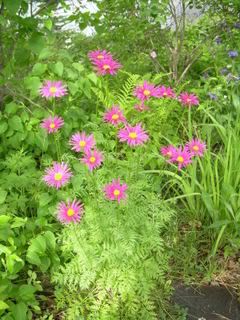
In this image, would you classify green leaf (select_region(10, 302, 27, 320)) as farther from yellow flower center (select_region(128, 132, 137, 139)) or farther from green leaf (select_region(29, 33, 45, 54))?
green leaf (select_region(29, 33, 45, 54))

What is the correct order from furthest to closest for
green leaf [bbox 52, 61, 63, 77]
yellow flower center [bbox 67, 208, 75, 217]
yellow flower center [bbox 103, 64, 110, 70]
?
green leaf [bbox 52, 61, 63, 77]
yellow flower center [bbox 103, 64, 110, 70]
yellow flower center [bbox 67, 208, 75, 217]

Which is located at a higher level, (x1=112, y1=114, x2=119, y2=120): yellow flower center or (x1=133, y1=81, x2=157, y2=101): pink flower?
(x1=133, y1=81, x2=157, y2=101): pink flower

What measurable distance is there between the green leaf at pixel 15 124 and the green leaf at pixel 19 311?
0.87m

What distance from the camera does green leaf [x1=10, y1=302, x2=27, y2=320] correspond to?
1.81 meters

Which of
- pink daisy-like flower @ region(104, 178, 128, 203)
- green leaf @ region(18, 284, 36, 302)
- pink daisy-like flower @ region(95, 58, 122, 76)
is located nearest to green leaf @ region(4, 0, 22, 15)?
pink daisy-like flower @ region(95, 58, 122, 76)

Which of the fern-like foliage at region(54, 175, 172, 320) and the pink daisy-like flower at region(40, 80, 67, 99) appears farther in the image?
the pink daisy-like flower at region(40, 80, 67, 99)

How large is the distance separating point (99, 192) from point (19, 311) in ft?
1.88

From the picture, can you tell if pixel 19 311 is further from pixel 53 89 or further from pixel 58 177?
pixel 53 89

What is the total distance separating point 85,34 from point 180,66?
1.18 meters

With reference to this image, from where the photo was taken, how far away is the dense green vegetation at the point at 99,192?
6.10 feet

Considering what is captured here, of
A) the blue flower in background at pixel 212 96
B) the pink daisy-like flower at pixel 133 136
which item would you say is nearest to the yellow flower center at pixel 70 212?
the pink daisy-like flower at pixel 133 136

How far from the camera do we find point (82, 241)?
6.19ft

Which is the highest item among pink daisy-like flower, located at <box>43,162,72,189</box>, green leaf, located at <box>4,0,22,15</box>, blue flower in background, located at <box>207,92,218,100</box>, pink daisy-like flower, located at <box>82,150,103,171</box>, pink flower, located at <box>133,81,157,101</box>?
green leaf, located at <box>4,0,22,15</box>

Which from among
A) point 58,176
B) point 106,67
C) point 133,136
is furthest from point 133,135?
point 106,67
